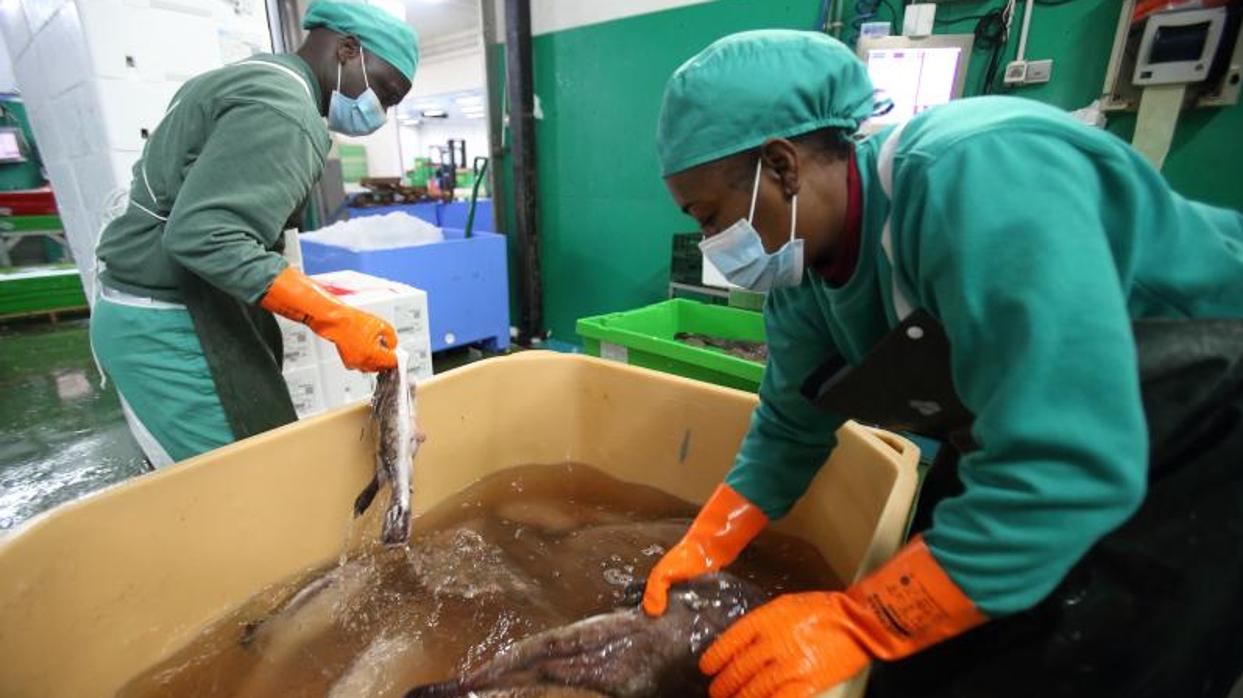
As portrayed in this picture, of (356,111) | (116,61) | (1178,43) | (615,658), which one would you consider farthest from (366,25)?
(1178,43)

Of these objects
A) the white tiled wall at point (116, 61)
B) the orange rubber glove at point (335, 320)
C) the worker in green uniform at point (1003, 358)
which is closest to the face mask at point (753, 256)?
the worker in green uniform at point (1003, 358)

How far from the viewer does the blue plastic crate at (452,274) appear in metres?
3.21

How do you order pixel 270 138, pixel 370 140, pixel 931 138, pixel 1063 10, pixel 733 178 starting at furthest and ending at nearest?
pixel 370 140, pixel 1063 10, pixel 270 138, pixel 733 178, pixel 931 138

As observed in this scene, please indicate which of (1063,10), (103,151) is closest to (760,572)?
(1063,10)

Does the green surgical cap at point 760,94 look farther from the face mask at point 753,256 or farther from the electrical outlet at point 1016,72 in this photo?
the electrical outlet at point 1016,72

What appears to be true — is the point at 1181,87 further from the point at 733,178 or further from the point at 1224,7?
the point at 733,178

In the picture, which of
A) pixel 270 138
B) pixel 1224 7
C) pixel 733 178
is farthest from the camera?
pixel 1224 7

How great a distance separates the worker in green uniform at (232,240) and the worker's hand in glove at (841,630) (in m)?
1.03

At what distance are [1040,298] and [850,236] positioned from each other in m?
0.31

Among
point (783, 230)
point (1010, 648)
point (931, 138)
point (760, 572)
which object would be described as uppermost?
point (931, 138)

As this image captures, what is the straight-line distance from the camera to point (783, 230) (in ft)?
2.68

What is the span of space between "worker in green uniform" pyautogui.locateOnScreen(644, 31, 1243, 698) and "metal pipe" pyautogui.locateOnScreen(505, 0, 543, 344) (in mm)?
3339

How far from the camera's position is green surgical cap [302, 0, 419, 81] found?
4.75ft

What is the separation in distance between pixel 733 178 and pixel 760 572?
1010 millimetres
